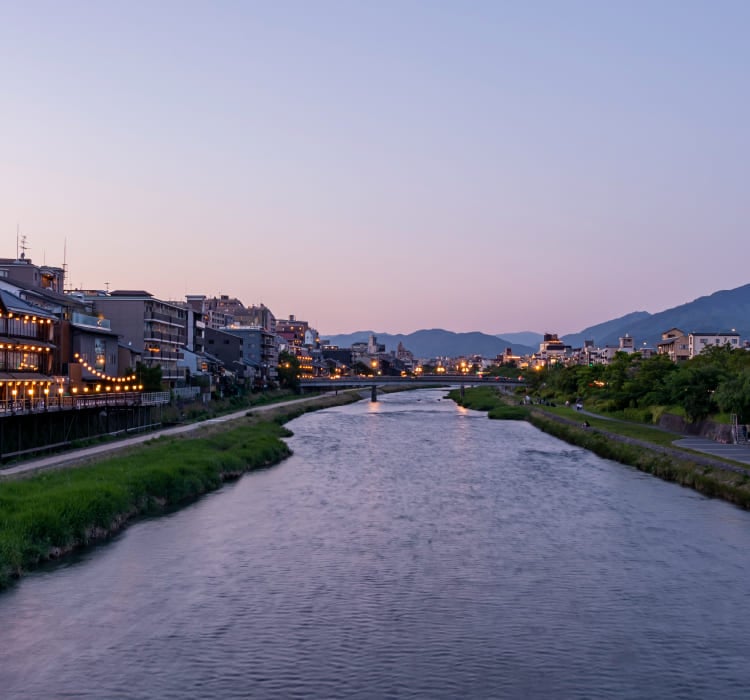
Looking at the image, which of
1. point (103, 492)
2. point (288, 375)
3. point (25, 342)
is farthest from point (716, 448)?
point (288, 375)

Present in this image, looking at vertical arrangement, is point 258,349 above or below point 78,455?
above

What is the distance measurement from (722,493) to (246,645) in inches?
889

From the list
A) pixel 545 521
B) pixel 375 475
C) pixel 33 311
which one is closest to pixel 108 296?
pixel 33 311

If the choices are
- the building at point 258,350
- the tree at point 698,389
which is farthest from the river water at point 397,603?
the building at point 258,350

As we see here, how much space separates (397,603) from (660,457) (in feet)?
86.1

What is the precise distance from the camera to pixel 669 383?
180 ft

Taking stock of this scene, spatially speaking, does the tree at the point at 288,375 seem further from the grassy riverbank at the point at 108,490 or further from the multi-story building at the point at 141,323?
the grassy riverbank at the point at 108,490

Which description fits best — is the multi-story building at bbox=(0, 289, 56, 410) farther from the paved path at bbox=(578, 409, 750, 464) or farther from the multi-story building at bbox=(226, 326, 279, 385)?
the multi-story building at bbox=(226, 326, 279, 385)

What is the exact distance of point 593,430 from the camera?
58.8 meters

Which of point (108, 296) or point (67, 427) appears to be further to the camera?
point (108, 296)

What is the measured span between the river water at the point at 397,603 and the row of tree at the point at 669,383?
12.7 metres

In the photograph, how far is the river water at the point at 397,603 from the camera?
49.6 ft

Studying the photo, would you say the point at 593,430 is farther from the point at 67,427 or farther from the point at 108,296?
the point at 108,296

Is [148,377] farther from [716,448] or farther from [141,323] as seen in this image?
[716,448]
